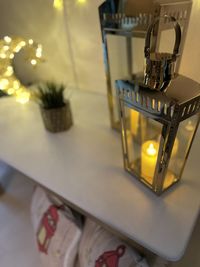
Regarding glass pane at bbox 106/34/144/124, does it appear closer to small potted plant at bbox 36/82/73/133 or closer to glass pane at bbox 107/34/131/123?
glass pane at bbox 107/34/131/123

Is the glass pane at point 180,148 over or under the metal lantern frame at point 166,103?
under

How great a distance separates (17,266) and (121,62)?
81 centimetres

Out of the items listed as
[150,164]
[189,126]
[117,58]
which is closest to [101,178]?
[150,164]

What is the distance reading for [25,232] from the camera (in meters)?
0.91

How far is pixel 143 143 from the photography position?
0.62 m

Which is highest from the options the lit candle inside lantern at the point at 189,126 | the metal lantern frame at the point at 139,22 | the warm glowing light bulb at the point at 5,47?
the metal lantern frame at the point at 139,22

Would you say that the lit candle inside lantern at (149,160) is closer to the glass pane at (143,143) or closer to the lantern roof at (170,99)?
the glass pane at (143,143)

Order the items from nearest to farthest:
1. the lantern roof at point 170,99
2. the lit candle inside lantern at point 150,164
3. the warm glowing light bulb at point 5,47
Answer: the lantern roof at point 170,99 < the lit candle inside lantern at point 150,164 < the warm glowing light bulb at point 5,47

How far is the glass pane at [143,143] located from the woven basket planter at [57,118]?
22 centimetres

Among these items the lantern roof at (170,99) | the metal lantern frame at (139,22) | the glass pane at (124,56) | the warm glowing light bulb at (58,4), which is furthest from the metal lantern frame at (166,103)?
the warm glowing light bulb at (58,4)

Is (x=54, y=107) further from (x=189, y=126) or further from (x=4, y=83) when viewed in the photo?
(x=189, y=126)

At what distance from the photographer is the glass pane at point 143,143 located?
53 cm

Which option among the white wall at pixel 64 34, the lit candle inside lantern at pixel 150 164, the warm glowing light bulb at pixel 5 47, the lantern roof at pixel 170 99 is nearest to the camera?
the lantern roof at pixel 170 99

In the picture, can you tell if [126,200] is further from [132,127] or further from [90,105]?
[90,105]
